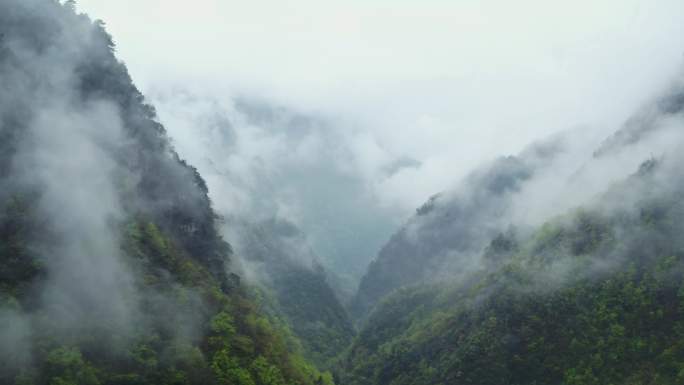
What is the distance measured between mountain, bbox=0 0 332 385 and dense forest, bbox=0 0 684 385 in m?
0.22

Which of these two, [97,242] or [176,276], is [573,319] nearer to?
[176,276]

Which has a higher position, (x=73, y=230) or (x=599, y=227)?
(x=73, y=230)

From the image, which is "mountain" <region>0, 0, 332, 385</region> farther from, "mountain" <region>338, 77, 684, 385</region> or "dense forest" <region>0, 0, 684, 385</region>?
"mountain" <region>338, 77, 684, 385</region>

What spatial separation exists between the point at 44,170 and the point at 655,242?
354 feet

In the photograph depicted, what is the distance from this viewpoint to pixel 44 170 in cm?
7512

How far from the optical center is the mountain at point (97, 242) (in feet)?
199

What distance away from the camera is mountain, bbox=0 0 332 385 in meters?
60.7

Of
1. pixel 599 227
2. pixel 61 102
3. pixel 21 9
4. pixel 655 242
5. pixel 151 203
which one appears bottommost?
pixel 655 242

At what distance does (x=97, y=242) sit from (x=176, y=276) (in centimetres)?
1134

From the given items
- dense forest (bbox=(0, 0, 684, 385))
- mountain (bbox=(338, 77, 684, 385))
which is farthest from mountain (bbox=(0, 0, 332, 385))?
mountain (bbox=(338, 77, 684, 385))

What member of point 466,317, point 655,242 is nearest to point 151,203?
point 466,317

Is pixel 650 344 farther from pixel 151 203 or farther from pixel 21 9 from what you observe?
pixel 21 9

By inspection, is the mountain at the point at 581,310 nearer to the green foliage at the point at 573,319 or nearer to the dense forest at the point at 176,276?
the green foliage at the point at 573,319

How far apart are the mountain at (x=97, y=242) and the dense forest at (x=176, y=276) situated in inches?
8.5
